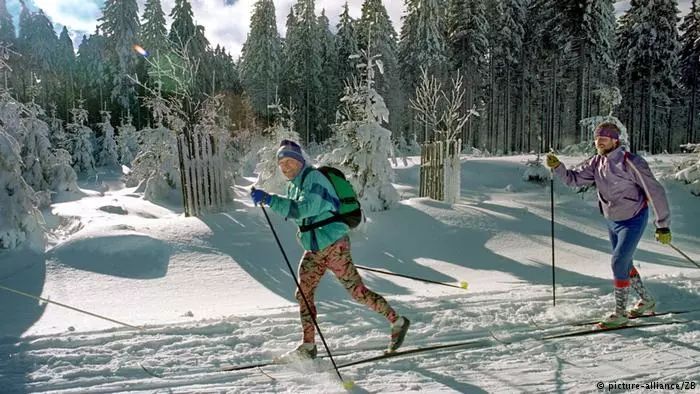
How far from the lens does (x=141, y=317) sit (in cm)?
573

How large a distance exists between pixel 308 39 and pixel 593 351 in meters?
42.8

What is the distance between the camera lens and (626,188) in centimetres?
481

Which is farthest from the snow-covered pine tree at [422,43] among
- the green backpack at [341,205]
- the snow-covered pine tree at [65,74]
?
the green backpack at [341,205]

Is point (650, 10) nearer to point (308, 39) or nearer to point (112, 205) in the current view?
point (308, 39)

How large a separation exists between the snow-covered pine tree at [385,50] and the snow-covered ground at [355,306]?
98.4 ft

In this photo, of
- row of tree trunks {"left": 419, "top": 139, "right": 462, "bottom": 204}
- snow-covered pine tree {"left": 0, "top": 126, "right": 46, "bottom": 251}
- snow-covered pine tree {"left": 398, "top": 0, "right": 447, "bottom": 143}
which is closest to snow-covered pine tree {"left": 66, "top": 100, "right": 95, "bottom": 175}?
snow-covered pine tree {"left": 398, "top": 0, "right": 447, "bottom": 143}

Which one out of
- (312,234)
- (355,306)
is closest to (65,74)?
(355,306)

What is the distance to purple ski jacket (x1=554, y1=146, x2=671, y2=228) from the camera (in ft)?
15.3

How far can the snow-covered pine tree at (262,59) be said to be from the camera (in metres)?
45.0

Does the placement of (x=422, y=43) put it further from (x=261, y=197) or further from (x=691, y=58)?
(x=261, y=197)

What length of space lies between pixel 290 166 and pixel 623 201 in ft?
10.8

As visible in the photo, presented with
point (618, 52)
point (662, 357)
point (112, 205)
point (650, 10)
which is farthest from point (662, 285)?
point (618, 52)

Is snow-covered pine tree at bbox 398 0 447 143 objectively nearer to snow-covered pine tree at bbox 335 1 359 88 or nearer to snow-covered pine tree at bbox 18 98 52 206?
snow-covered pine tree at bbox 335 1 359 88

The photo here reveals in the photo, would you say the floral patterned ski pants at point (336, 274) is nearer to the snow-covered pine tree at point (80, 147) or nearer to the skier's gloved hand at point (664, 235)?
the skier's gloved hand at point (664, 235)
